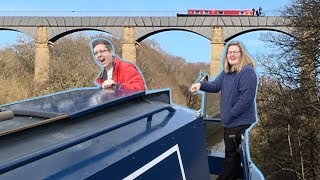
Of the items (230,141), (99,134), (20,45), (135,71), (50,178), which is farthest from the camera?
(20,45)

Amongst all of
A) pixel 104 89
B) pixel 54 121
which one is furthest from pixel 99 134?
pixel 104 89

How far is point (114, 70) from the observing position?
3723mm

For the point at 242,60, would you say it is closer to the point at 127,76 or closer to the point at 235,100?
the point at 235,100

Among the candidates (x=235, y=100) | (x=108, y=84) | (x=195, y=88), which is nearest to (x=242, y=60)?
(x=235, y=100)

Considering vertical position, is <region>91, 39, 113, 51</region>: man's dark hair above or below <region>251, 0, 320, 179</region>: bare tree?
above

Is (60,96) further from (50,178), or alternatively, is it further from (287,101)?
(287,101)

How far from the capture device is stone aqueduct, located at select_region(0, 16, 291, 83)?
45.2 meters

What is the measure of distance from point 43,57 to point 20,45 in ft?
19.5

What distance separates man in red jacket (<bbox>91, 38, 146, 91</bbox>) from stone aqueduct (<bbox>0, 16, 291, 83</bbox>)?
4077cm

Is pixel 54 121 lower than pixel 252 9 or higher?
lower

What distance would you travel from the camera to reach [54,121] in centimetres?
233

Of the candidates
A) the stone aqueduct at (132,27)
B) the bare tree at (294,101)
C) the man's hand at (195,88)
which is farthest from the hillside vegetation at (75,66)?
the man's hand at (195,88)

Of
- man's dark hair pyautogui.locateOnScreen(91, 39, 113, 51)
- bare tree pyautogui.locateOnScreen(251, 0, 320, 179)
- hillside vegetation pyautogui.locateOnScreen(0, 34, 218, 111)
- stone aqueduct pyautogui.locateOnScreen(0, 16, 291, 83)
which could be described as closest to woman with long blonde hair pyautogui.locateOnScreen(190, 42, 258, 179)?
man's dark hair pyautogui.locateOnScreen(91, 39, 113, 51)

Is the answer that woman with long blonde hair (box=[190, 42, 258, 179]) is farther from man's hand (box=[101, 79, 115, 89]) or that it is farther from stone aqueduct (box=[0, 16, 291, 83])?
stone aqueduct (box=[0, 16, 291, 83])
